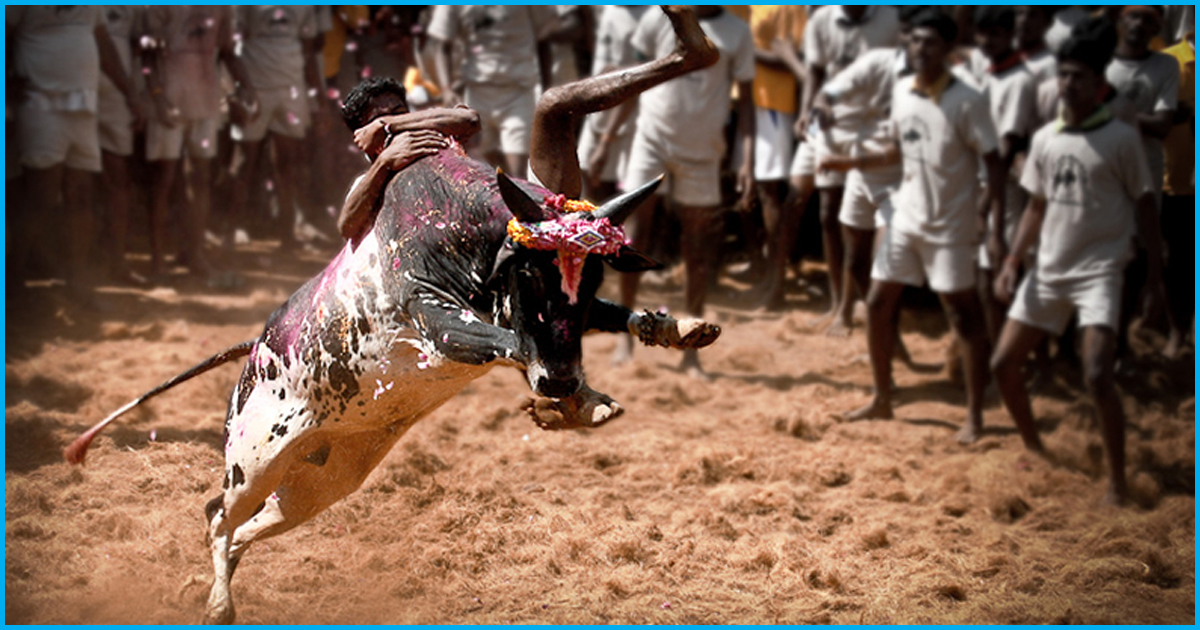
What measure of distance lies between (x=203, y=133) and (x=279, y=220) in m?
1.67

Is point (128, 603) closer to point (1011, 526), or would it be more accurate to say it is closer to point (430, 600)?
point (430, 600)

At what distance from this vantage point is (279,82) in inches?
385

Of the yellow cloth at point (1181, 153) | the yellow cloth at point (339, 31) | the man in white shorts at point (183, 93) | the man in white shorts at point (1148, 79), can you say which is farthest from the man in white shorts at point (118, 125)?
the yellow cloth at point (1181, 153)

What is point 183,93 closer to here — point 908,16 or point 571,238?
point 908,16

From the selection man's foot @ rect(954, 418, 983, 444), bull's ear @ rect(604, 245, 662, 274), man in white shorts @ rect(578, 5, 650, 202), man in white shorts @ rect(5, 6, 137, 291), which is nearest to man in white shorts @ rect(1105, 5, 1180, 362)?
man's foot @ rect(954, 418, 983, 444)

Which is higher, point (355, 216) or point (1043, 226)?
point (355, 216)

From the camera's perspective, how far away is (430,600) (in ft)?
15.6

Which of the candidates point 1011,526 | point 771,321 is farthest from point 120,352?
point 1011,526

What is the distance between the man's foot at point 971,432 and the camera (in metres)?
6.97

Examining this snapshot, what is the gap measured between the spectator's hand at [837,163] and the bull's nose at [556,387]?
4946 millimetres

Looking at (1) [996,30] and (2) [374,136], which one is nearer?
(2) [374,136]

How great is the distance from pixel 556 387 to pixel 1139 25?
5647 millimetres

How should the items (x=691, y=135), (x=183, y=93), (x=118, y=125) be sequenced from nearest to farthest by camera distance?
(x=691, y=135), (x=118, y=125), (x=183, y=93)

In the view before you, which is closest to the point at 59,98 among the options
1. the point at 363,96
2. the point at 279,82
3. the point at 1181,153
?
the point at 279,82
